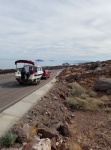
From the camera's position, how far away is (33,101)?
18.6 metres

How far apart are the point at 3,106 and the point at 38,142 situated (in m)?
6.87

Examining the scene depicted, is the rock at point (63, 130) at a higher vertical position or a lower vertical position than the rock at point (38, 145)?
lower

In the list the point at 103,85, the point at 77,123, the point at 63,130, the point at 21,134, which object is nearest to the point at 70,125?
the point at 77,123

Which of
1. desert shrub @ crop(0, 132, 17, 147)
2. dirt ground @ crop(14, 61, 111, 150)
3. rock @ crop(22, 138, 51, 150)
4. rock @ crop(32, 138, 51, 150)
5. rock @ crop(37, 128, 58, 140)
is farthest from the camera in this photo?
dirt ground @ crop(14, 61, 111, 150)

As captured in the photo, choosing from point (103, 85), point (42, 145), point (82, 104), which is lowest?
point (82, 104)

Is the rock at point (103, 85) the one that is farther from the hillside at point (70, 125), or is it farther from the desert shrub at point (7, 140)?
the desert shrub at point (7, 140)

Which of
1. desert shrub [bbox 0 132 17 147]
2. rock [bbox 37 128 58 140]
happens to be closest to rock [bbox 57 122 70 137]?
rock [bbox 37 128 58 140]

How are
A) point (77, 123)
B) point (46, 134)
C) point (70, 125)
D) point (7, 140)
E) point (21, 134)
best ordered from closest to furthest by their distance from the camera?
point (7, 140) → point (21, 134) → point (46, 134) → point (70, 125) → point (77, 123)

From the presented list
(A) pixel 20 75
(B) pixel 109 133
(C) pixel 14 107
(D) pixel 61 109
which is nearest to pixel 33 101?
(D) pixel 61 109

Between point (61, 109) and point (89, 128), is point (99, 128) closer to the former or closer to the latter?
point (89, 128)

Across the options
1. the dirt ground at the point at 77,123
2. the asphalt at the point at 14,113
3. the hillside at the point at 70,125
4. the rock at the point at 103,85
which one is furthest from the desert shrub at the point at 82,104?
the rock at the point at 103,85

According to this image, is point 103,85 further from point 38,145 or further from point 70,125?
point 38,145

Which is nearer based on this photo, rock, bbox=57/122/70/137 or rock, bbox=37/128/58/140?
rock, bbox=37/128/58/140

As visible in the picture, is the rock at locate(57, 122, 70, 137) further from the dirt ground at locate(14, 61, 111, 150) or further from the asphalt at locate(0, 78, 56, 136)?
the asphalt at locate(0, 78, 56, 136)
